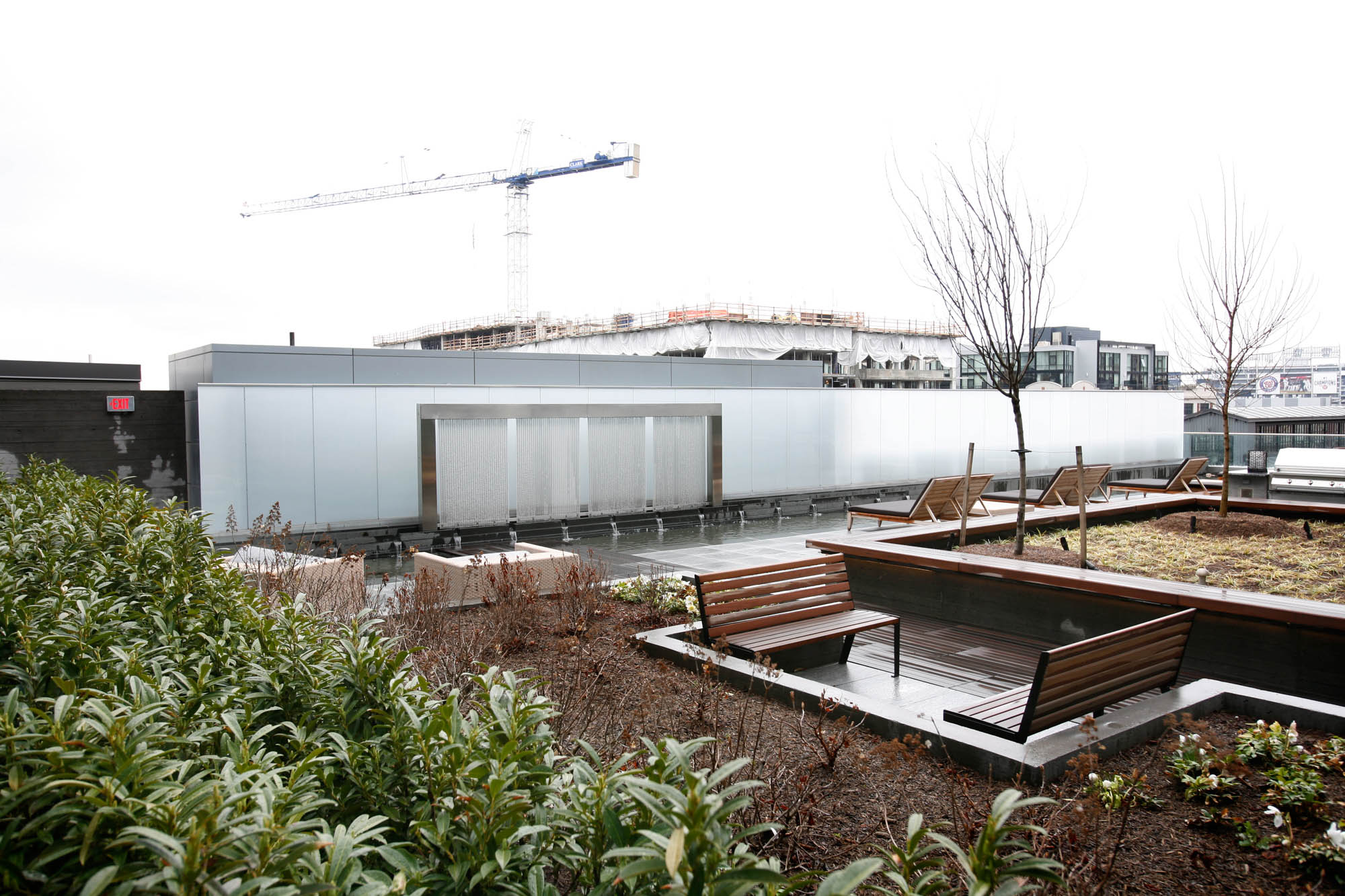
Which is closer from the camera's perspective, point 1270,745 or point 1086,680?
point 1270,745

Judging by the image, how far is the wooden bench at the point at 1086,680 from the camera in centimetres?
418

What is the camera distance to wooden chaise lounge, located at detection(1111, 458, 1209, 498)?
15227 mm

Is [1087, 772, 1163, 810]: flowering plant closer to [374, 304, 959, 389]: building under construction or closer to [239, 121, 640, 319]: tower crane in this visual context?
[374, 304, 959, 389]: building under construction

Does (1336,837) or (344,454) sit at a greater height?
(344,454)

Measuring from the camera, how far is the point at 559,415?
15.4 m

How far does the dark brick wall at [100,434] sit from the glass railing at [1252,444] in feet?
67.2

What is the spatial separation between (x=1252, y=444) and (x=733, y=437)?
14133 mm

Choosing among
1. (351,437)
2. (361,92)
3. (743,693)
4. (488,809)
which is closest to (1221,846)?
(743,693)

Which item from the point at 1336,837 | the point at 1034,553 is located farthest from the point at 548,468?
the point at 1336,837

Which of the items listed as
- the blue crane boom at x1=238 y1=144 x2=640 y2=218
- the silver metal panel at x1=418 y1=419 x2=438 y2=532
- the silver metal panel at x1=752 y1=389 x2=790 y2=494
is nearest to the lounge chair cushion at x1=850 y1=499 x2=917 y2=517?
the silver metal panel at x1=752 y1=389 x2=790 y2=494

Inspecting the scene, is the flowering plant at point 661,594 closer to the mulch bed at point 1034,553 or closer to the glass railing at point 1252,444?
the mulch bed at point 1034,553

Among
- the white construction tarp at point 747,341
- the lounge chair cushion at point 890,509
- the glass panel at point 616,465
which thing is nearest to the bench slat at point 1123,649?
the lounge chair cushion at point 890,509

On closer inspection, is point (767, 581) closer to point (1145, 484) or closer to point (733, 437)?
point (733, 437)

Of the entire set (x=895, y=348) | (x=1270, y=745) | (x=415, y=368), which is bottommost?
(x=1270, y=745)
